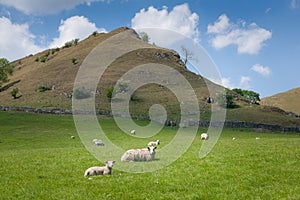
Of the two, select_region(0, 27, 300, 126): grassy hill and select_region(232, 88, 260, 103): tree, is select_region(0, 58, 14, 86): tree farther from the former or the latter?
select_region(232, 88, 260, 103): tree

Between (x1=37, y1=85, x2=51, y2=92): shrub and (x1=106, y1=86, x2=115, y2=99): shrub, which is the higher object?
(x1=37, y1=85, x2=51, y2=92): shrub

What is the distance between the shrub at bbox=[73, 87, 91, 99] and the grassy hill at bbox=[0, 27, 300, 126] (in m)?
3.14

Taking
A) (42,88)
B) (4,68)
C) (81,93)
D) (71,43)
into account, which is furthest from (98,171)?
(71,43)

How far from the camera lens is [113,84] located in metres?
99.9

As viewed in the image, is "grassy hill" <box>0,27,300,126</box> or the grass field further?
"grassy hill" <box>0,27,300,126</box>

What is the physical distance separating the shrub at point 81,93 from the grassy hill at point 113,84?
314cm

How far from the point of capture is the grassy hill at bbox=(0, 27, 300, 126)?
8175 cm

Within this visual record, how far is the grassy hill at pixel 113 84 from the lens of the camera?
81.8 meters

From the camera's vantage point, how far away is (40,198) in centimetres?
1096

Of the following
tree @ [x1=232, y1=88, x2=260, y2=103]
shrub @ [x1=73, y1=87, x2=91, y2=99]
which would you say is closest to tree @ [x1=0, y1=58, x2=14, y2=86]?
shrub @ [x1=73, y1=87, x2=91, y2=99]

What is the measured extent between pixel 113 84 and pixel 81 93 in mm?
14677

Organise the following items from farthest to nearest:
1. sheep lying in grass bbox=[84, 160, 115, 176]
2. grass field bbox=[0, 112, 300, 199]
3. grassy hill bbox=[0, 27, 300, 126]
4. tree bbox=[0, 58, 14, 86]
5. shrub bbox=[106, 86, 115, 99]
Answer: tree bbox=[0, 58, 14, 86] < shrub bbox=[106, 86, 115, 99] < grassy hill bbox=[0, 27, 300, 126] < sheep lying in grass bbox=[84, 160, 115, 176] < grass field bbox=[0, 112, 300, 199]

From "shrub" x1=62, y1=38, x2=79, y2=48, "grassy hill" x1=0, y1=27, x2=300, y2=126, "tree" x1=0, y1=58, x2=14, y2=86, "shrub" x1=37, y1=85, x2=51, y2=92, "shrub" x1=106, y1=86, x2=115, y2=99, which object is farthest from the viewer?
"shrub" x1=62, y1=38, x2=79, y2=48

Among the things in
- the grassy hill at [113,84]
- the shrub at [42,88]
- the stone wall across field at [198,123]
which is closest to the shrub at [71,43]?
the grassy hill at [113,84]
